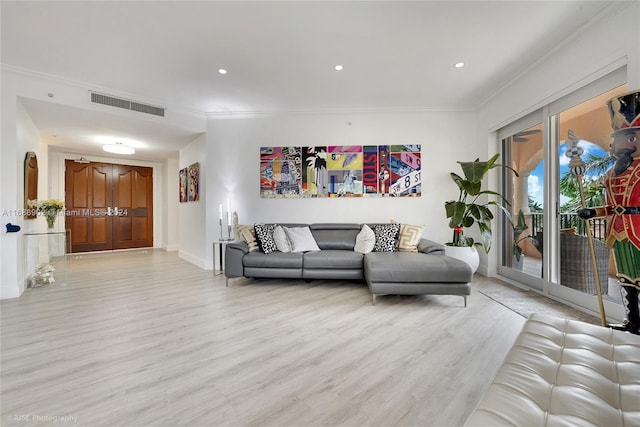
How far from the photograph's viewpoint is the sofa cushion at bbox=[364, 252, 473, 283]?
266 centimetres

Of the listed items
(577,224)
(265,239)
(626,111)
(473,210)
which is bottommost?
(265,239)

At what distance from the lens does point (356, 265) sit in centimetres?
332

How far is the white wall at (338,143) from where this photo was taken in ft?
14.1

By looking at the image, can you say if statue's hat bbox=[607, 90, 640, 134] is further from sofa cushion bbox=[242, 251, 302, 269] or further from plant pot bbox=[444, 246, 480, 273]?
sofa cushion bbox=[242, 251, 302, 269]

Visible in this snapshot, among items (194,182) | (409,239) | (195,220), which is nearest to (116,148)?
(194,182)

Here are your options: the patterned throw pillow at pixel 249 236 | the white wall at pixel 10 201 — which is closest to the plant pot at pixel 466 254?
the patterned throw pillow at pixel 249 236

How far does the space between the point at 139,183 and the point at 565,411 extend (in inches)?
341

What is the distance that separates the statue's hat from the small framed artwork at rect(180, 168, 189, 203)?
235 inches

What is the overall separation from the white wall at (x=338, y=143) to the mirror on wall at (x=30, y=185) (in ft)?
7.51

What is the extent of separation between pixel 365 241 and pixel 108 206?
6.95 metres

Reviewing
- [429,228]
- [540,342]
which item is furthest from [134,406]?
[429,228]

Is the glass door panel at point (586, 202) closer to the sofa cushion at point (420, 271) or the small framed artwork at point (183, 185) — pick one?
the sofa cushion at point (420, 271)

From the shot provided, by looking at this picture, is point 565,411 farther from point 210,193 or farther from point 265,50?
point 210,193

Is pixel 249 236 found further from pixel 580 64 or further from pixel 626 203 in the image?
pixel 580 64
